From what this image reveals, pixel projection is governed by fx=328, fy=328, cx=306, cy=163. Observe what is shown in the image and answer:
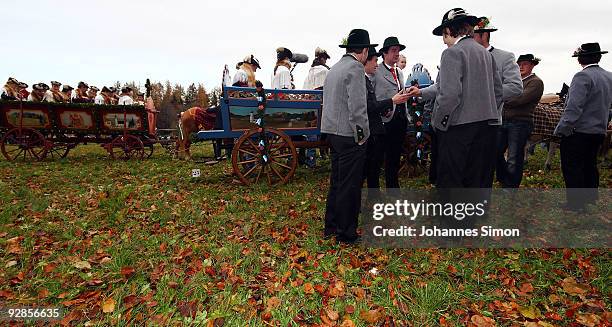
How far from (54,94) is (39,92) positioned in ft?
3.19

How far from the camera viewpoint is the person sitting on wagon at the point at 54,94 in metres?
11.3

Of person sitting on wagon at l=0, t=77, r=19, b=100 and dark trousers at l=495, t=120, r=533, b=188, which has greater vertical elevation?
person sitting on wagon at l=0, t=77, r=19, b=100

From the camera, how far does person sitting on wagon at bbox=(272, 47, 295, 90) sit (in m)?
7.53

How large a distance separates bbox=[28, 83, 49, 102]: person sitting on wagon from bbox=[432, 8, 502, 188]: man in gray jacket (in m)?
12.2

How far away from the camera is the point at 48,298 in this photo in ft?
9.03

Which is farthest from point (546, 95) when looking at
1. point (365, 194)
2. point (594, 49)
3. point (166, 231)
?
point (166, 231)

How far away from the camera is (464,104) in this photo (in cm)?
343

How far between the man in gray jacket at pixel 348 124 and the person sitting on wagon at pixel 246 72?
4.19m

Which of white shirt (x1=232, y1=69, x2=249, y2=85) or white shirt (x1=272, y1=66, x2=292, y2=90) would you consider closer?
white shirt (x1=232, y1=69, x2=249, y2=85)

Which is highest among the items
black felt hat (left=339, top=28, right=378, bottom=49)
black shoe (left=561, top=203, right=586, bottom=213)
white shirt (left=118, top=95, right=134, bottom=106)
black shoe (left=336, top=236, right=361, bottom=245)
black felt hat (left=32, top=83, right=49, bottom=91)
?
black felt hat (left=32, top=83, right=49, bottom=91)

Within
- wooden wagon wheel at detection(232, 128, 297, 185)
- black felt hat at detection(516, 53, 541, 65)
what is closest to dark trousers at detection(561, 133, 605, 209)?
black felt hat at detection(516, 53, 541, 65)

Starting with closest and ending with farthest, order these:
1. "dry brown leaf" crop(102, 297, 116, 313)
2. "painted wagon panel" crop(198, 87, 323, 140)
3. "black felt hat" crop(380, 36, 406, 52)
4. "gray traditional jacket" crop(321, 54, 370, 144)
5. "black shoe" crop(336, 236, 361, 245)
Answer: "dry brown leaf" crop(102, 297, 116, 313) < "gray traditional jacket" crop(321, 54, 370, 144) < "black shoe" crop(336, 236, 361, 245) < "black felt hat" crop(380, 36, 406, 52) < "painted wagon panel" crop(198, 87, 323, 140)

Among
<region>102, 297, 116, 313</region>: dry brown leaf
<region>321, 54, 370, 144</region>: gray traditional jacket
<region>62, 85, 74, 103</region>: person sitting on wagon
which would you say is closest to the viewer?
<region>102, 297, 116, 313</region>: dry brown leaf

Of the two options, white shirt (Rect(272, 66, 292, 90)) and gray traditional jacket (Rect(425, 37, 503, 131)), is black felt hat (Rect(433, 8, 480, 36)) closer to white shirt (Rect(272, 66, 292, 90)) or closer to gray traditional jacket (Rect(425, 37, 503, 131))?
gray traditional jacket (Rect(425, 37, 503, 131))
